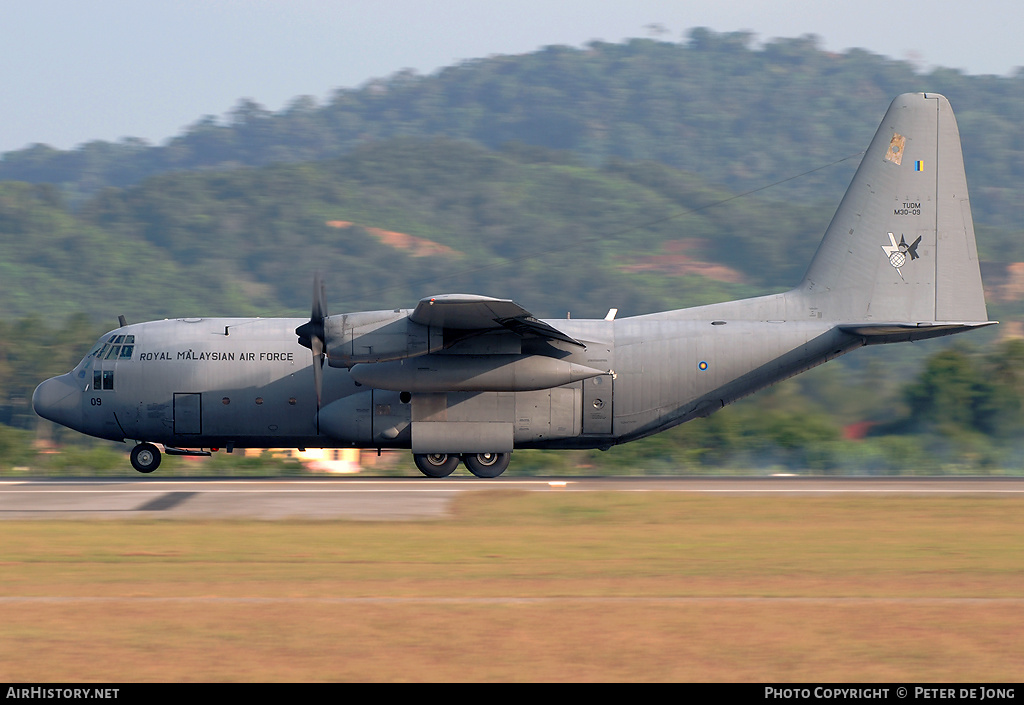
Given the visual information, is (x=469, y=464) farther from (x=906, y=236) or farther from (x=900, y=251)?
(x=906, y=236)

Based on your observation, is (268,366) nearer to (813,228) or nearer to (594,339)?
(594,339)

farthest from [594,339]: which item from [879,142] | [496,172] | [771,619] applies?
[496,172]

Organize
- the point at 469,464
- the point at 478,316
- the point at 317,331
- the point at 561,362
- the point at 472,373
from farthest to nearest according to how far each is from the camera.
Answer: the point at 469,464 → the point at 561,362 → the point at 472,373 → the point at 317,331 → the point at 478,316

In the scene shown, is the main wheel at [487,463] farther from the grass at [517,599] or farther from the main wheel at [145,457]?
the main wheel at [145,457]

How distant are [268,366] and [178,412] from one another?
7.11ft

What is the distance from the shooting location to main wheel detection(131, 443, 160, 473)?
78.5 ft

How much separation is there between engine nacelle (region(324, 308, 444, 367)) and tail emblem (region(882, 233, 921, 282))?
33.8ft

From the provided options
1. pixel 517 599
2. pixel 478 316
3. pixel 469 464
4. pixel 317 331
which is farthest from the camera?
pixel 469 464

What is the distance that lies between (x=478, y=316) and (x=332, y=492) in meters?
4.40

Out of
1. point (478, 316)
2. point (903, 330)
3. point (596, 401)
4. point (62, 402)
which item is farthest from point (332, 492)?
point (903, 330)

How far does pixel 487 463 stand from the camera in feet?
77.1

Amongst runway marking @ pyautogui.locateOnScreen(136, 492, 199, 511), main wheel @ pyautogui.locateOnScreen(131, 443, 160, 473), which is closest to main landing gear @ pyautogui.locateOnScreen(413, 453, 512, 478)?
runway marking @ pyautogui.locateOnScreen(136, 492, 199, 511)

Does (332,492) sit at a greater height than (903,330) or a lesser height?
lesser

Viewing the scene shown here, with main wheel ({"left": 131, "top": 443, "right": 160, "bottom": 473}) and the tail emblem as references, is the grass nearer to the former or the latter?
main wheel ({"left": 131, "top": 443, "right": 160, "bottom": 473})
